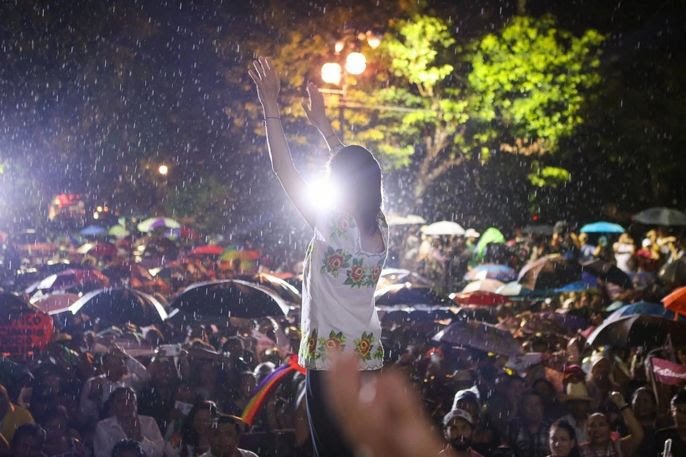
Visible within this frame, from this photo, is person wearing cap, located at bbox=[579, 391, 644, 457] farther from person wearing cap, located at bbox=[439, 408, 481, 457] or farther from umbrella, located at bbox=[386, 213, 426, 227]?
umbrella, located at bbox=[386, 213, 426, 227]

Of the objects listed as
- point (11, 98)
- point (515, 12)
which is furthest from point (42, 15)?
point (515, 12)

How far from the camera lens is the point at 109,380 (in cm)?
866

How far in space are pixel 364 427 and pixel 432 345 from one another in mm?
9342

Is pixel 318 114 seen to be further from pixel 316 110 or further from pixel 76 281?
pixel 76 281

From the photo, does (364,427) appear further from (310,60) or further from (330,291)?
(310,60)

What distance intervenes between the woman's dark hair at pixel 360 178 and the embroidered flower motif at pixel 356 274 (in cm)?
16

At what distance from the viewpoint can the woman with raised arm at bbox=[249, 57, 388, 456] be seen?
12.1 ft

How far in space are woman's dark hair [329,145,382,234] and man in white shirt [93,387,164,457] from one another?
4264mm

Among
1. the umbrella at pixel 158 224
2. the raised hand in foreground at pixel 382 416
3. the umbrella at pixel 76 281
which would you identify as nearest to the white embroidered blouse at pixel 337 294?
the raised hand in foreground at pixel 382 416

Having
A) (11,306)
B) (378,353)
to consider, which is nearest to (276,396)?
(11,306)

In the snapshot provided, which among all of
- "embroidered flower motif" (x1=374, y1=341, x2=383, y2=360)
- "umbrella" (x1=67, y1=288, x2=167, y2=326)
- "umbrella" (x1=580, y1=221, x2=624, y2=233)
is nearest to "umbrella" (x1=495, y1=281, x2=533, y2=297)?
"umbrella" (x1=67, y1=288, x2=167, y2=326)

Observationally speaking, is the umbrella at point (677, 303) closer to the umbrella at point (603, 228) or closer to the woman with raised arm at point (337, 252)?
the woman with raised arm at point (337, 252)

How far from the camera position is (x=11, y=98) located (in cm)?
2730

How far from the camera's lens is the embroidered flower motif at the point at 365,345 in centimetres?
375
